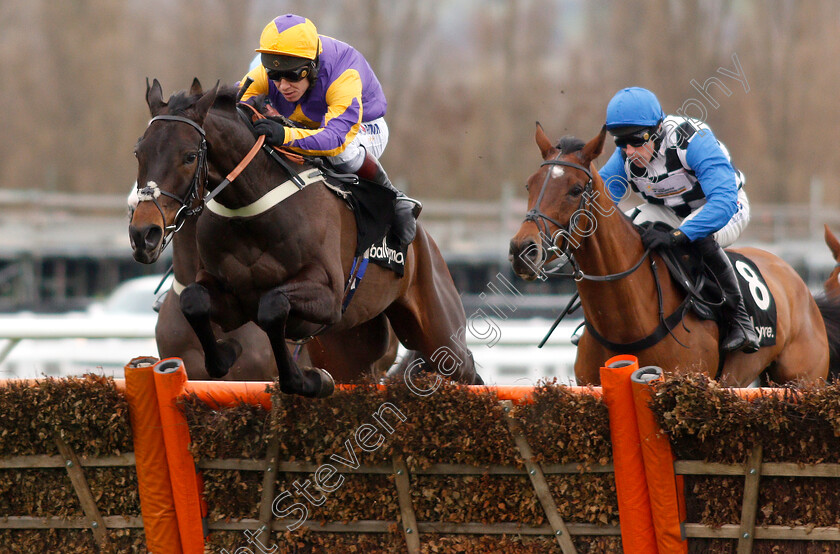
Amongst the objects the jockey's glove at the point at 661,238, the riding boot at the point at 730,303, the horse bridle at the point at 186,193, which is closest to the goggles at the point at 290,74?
the horse bridle at the point at 186,193

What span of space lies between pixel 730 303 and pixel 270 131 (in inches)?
96.2

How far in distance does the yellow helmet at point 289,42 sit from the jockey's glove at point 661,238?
74.8 inches

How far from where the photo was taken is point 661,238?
4.63 m

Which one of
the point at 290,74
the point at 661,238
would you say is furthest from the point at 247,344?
the point at 661,238

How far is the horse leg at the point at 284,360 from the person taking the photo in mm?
3285

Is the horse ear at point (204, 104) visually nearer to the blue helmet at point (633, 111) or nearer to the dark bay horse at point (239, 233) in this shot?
the dark bay horse at point (239, 233)

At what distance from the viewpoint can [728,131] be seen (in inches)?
1030

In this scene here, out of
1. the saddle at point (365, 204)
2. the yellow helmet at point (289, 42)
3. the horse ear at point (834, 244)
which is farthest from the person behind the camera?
the horse ear at point (834, 244)

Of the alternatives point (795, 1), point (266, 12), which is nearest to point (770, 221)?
point (795, 1)

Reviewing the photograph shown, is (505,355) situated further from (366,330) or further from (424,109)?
(424,109)

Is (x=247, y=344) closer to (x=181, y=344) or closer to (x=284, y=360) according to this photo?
(x=181, y=344)

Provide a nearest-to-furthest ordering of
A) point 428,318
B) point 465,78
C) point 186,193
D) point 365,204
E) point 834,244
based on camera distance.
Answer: point 186,193 < point 365,204 < point 428,318 < point 834,244 < point 465,78

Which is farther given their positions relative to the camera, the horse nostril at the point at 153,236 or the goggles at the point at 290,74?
the goggles at the point at 290,74

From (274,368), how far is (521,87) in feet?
83.3
